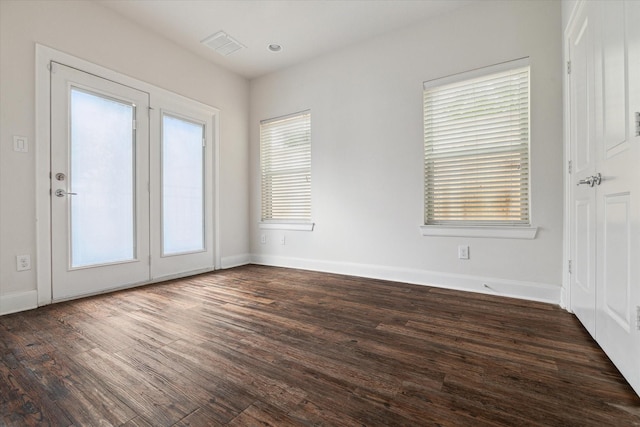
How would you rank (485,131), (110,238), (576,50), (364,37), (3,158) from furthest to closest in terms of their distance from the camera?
(364,37), (110,238), (485,131), (3,158), (576,50)

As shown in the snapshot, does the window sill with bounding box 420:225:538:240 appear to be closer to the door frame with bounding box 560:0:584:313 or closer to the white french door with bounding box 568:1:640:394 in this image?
the door frame with bounding box 560:0:584:313

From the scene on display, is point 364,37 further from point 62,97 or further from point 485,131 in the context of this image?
point 62,97

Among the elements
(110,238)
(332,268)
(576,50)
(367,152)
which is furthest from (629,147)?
(110,238)

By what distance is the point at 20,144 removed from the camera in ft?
7.56

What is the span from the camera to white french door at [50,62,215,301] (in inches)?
100

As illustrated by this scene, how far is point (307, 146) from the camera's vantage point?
3834 mm

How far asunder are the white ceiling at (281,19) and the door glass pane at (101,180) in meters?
1.00

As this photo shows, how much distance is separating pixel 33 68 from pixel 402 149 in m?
3.39

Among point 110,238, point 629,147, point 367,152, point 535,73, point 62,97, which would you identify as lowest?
point 110,238

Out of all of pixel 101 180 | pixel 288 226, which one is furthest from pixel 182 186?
pixel 288 226

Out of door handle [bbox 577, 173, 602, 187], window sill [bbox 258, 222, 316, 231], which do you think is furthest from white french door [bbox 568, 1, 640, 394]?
window sill [bbox 258, 222, 316, 231]

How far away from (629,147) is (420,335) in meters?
1.39

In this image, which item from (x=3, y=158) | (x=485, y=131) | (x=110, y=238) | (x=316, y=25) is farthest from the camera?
(x=316, y=25)

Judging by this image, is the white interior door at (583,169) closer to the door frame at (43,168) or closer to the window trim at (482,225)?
the window trim at (482,225)
